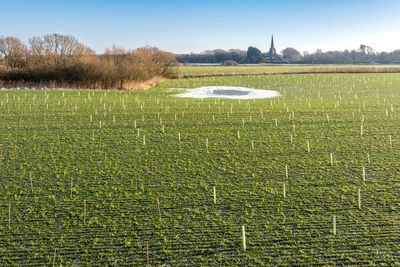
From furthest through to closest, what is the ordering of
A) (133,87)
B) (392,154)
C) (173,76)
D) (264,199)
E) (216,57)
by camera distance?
1. (216,57)
2. (173,76)
3. (133,87)
4. (392,154)
5. (264,199)

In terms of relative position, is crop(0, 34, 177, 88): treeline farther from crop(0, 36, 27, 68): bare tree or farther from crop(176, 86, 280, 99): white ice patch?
crop(176, 86, 280, 99): white ice patch

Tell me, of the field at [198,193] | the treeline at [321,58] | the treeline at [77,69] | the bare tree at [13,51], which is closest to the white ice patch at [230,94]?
the treeline at [77,69]

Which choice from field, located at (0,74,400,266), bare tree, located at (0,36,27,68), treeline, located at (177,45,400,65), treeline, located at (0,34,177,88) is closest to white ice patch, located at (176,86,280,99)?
treeline, located at (0,34,177,88)

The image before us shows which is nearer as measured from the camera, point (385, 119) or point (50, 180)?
point (50, 180)

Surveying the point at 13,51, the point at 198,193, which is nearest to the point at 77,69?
the point at 13,51

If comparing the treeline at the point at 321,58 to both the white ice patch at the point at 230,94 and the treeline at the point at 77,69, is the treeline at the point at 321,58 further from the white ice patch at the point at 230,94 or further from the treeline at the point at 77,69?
the white ice patch at the point at 230,94

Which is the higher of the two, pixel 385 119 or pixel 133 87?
pixel 133 87

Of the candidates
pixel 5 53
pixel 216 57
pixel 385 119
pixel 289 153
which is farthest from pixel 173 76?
pixel 216 57

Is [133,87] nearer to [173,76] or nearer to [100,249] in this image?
[173,76]
